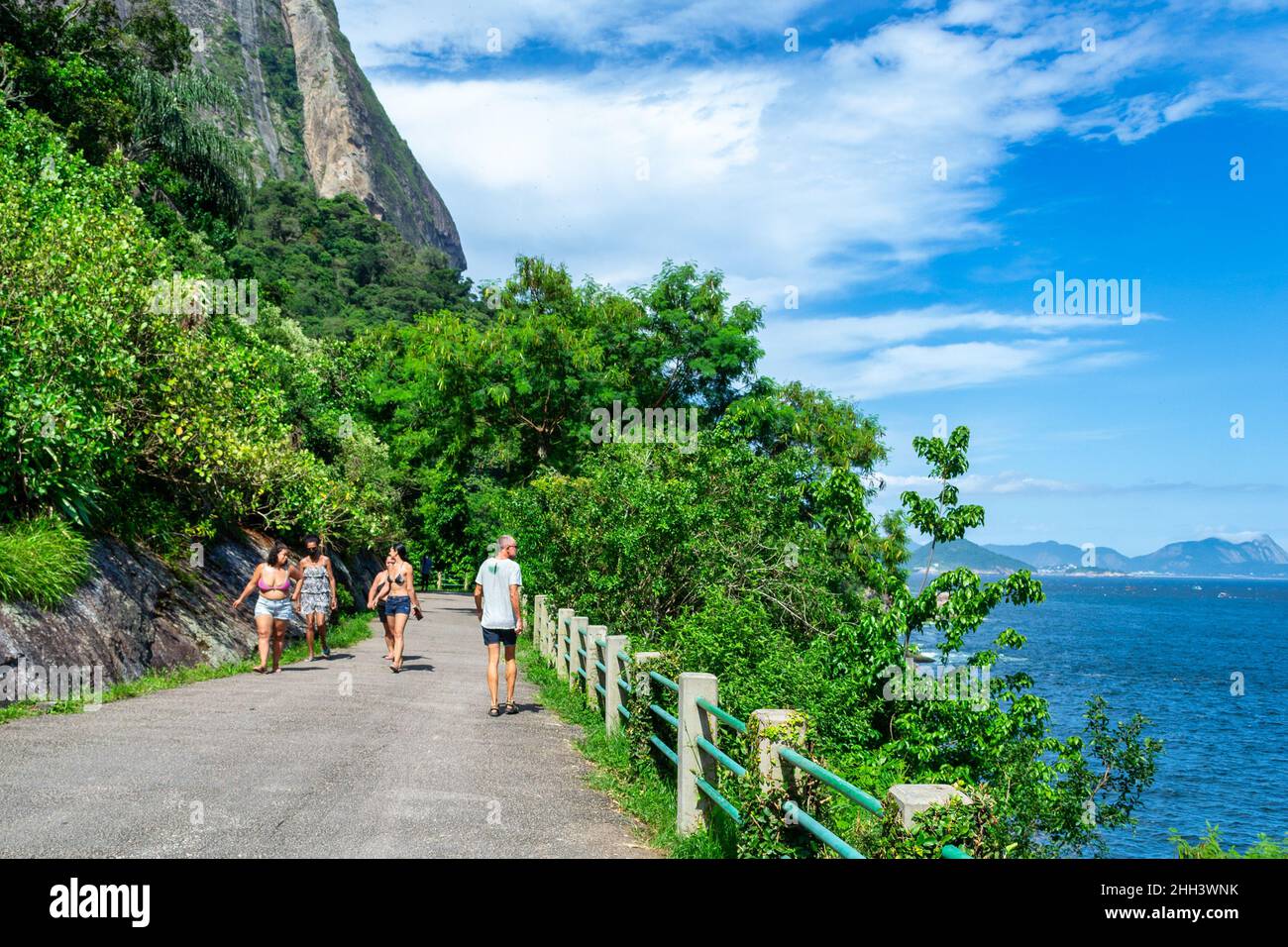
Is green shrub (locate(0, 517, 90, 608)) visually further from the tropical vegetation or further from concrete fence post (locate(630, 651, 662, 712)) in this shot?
concrete fence post (locate(630, 651, 662, 712))

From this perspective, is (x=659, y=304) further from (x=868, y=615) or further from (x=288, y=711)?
(x=288, y=711)

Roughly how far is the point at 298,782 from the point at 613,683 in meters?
3.66

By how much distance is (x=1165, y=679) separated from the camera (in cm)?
6912

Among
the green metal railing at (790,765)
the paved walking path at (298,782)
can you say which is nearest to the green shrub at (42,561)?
the paved walking path at (298,782)

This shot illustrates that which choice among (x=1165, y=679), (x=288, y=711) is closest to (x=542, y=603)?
(x=288, y=711)

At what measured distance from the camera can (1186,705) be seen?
55312 mm

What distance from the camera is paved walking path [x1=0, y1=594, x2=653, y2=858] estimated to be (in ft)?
20.7

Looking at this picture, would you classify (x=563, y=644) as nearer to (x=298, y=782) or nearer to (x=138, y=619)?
(x=138, y=619)

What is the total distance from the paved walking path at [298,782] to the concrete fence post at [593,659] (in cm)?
57

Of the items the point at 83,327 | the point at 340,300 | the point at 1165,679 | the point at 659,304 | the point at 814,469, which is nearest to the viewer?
the point at 83,327

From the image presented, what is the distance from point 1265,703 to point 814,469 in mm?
52332

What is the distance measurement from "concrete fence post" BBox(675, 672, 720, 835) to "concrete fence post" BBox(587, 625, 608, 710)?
4.47 metres

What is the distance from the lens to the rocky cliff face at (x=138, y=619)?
11.1m
